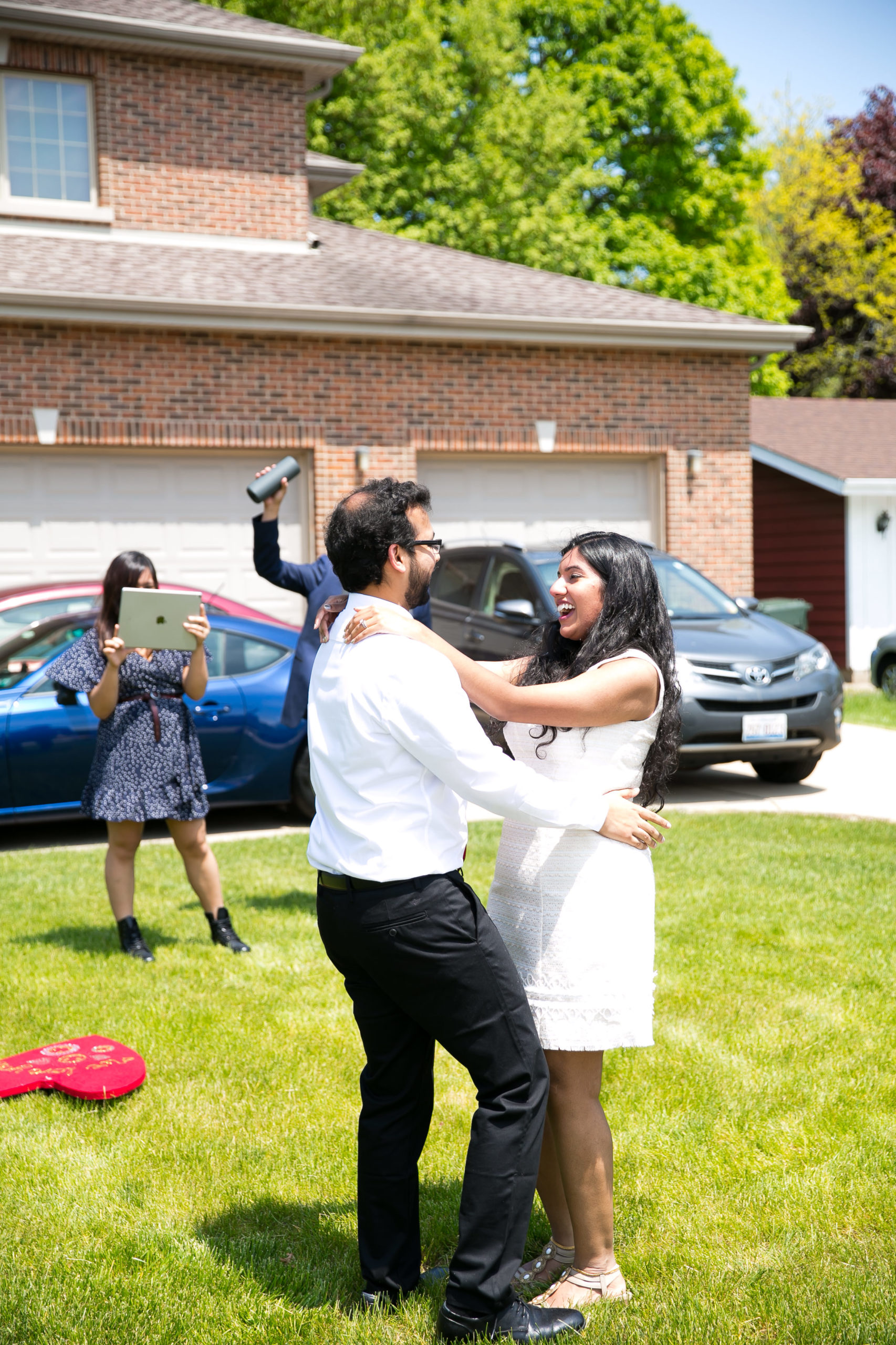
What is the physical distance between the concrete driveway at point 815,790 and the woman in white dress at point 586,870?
6209 millimetres

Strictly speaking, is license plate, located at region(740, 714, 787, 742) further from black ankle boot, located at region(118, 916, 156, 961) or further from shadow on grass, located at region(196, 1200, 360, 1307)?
shadow on grass, located at region(196, 1200, 360, 1307)

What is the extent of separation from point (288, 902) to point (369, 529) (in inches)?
172

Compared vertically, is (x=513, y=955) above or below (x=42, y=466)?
below

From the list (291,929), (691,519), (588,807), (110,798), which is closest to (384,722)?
(588,807)

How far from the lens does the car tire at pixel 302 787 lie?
29.1 feet

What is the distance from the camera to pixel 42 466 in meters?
12.5

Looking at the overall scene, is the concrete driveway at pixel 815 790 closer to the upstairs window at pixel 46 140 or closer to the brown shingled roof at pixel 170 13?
the upstairs window at pixel 46 140

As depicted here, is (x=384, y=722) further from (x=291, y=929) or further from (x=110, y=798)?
(x=291, y=929)

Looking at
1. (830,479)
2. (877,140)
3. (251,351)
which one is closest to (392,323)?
(251,351)

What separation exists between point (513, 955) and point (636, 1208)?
0.98 metres

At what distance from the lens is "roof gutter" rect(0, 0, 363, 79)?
1376 centimetres

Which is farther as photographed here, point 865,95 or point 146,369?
point 865,95

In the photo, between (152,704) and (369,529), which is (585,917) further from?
(152,704)

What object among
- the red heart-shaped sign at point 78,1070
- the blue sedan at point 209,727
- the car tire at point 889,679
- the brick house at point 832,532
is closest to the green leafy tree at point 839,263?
the brick house at point 832,532
